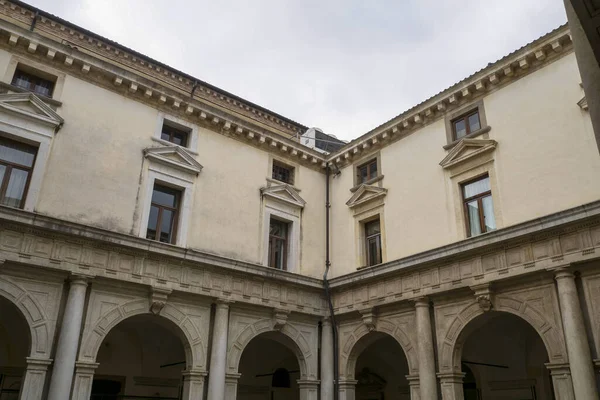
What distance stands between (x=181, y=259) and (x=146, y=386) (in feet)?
18.3

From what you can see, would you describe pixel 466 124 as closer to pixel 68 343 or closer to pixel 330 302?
pixel 330 302

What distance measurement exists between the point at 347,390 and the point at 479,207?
681cm

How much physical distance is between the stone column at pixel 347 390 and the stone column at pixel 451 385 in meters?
3.43

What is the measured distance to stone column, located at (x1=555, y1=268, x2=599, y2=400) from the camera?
10.5 meters

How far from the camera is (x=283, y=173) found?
18.7 meters

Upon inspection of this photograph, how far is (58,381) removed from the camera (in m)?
11.5

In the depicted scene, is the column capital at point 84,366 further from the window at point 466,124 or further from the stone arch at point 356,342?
the window at point 466,124

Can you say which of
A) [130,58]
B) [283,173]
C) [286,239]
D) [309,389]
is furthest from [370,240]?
[130,58]

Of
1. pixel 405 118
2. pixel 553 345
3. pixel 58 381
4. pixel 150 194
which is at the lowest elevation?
pixel 58 381

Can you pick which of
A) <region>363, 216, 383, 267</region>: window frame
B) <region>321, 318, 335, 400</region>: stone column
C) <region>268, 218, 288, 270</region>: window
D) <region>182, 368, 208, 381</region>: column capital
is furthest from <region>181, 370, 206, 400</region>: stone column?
<region>363, 216, 383, 267</region>: window frame

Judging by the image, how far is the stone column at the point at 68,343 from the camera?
11.5m

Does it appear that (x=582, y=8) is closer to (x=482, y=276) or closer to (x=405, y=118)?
(x=482, y=276)

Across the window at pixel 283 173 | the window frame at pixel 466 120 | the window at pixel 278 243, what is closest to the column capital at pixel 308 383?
the window at pixel 278 243

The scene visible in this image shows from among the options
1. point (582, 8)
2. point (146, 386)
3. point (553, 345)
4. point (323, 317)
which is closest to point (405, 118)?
point (323, 317)
